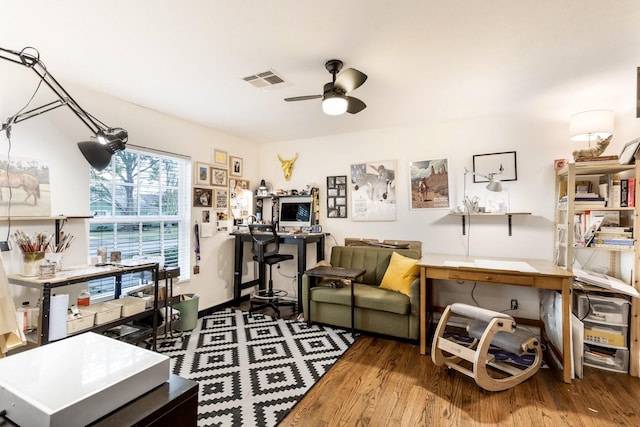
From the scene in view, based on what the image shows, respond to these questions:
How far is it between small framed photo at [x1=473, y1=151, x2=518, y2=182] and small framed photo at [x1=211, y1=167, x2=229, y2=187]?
3051 millimetres

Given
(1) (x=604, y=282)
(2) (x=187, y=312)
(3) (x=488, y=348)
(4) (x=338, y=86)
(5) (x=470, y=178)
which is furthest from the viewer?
(5) (x=470, y=178)

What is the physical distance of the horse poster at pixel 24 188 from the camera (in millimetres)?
2244

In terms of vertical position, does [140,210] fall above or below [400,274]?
above

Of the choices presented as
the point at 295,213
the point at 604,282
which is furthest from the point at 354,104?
the point at 604,282

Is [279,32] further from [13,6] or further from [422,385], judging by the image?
[422,385]

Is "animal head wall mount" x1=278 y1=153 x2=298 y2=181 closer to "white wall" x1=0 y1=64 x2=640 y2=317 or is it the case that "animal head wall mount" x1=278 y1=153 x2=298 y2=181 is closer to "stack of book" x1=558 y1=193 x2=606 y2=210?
"white wall" x1=0 y1=64 x2=640 y2=317

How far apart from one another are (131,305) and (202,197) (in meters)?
1.56

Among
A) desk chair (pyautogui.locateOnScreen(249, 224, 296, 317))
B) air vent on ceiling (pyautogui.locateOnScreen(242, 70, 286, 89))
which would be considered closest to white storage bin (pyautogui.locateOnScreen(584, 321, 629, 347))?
desk chair (pyautogui.locateOnScreen(249, 224, 296, 317))

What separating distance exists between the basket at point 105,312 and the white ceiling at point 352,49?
1.68m

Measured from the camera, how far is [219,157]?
13.4ft

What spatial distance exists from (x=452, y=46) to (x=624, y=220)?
7.43 feet

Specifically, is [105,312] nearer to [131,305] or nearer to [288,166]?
[131,305]

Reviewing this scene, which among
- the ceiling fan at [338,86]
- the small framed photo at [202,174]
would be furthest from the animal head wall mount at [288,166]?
the ceiling fan at [338,86]

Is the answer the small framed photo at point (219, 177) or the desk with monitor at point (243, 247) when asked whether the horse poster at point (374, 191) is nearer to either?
the desk with monitor at point (243, 247)
